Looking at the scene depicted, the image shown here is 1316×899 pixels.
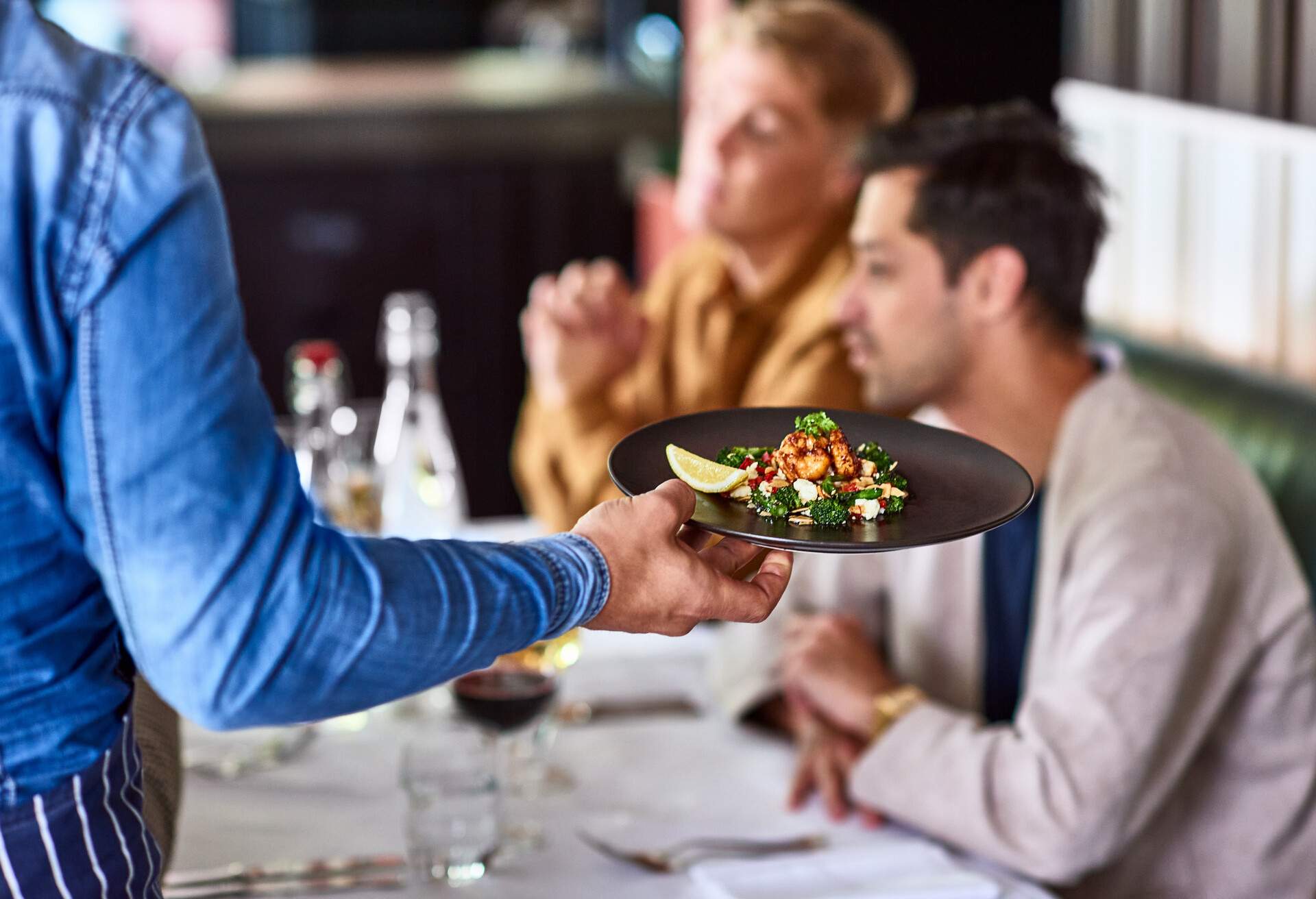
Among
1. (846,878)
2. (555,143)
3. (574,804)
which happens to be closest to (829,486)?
(846,878)

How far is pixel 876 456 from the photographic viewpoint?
0.94 metres

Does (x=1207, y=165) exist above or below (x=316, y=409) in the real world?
above

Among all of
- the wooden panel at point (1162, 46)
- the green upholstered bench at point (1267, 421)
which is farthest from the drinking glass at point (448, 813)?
the wooden panel at point (1162, 46)

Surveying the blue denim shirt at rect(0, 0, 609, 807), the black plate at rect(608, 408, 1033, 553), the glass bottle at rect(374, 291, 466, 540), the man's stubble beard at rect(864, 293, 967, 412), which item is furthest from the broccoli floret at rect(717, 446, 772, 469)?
the glass bottle at rect(374, 291, 466, 540)

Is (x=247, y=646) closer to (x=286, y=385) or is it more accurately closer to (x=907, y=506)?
(x=907, y=506)

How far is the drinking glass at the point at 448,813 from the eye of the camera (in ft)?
3.59

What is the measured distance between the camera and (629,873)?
43.6 inches

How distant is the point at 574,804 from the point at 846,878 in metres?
0.25

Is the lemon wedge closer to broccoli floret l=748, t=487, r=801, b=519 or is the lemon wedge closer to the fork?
broccoli floret l=748, t=487, r=801, b=519

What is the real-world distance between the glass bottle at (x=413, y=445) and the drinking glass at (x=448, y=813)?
0.50 metres

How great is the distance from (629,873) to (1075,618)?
44 centimetres

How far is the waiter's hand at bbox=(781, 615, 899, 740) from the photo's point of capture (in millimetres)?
1341

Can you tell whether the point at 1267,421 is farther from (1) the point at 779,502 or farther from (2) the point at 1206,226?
(1) the point at 779,502

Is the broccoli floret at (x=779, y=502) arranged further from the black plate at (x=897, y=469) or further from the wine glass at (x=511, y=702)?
the wine glass at (x=511, y=702)
